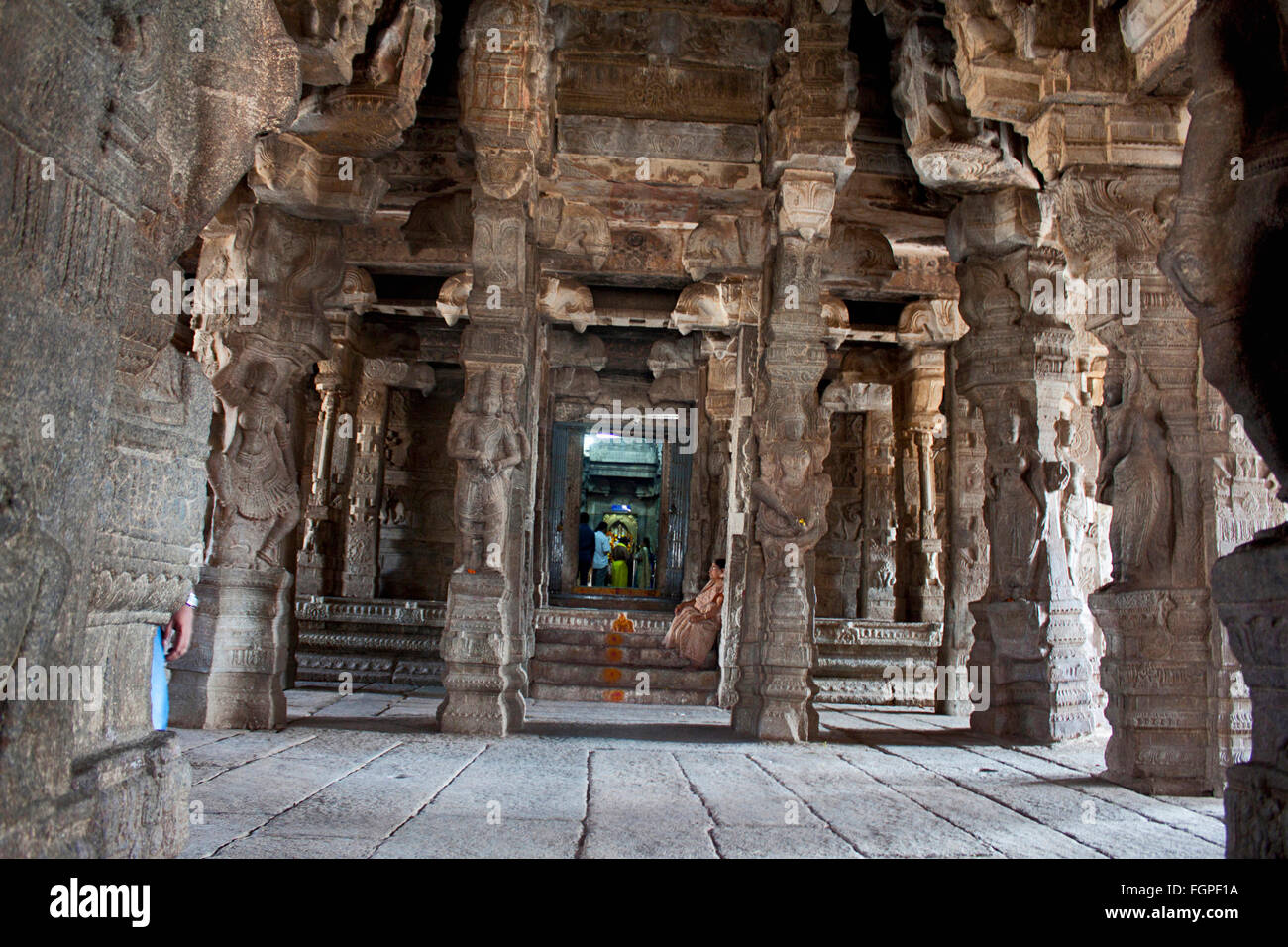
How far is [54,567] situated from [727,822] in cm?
303

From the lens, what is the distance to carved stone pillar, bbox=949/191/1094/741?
739 centimetres

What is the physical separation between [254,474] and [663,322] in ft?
22.4

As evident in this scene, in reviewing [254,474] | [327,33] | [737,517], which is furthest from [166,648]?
[737,517]

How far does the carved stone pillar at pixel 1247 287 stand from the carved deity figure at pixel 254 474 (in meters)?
6.13

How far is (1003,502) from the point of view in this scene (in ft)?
25.3

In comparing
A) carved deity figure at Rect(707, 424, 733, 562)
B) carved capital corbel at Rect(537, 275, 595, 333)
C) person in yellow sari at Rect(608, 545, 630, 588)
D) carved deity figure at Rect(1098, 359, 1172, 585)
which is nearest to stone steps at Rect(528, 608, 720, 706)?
carved deity figure at Rect(707, 424, 733, 562)

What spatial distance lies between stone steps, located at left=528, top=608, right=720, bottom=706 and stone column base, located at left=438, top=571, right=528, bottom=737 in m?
3.49

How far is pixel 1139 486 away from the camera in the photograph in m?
5.39

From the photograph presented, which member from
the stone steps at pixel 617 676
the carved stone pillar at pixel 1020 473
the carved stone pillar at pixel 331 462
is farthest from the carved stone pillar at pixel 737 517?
the carved stone pillar at pixel 331 462

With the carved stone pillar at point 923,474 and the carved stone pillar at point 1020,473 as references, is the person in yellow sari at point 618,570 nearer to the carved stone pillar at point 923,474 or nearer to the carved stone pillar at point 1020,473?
the carved stone pillar at point 923,474

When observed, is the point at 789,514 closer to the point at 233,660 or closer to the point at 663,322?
the point at 233,660
